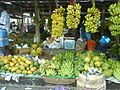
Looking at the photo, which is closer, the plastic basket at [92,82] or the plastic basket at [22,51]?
the plastic basket at [92,82]

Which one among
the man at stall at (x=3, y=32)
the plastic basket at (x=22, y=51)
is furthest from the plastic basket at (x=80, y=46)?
the man at stall at (x=3, y=32)

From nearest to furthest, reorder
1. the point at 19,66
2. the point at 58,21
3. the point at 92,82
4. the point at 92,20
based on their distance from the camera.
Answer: the point at 92,82 < the point at 19,66 < the point at 92,20 < the point at 58,21

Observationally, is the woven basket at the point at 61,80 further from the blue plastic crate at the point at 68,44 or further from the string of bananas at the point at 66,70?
the blue plastic crate at the point at 68,44

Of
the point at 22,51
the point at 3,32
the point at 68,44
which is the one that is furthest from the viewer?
the point at 68,44

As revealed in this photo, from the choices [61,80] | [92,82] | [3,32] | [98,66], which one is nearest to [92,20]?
[98,66]

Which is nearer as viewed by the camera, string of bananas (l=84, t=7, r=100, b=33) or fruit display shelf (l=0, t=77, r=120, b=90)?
fruit display shelf (l=0, t=77, r=120, b=90)

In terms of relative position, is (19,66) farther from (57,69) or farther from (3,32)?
(3,32)

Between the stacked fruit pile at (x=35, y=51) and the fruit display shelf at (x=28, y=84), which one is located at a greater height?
the stacked fruit pile at (x=35, y=51)

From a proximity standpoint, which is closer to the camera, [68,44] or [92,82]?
[92,82]

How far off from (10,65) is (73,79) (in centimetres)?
126

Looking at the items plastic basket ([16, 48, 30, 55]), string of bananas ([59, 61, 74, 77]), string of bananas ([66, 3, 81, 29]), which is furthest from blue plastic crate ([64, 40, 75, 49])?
string of bananas ([59, 61, 74, 77])

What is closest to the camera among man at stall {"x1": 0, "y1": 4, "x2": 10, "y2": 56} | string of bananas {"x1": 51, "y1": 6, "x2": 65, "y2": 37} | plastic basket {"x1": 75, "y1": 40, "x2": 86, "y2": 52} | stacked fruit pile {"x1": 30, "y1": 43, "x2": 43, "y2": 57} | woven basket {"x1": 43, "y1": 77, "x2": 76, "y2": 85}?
woven basket {"x1": 43, "y1": 77, "x2": 76, "y2": 85}

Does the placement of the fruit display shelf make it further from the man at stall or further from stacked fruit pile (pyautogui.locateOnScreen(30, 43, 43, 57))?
stacked fruit pile (pyautogui.locateOnScreen(30, 43, 43, 57))

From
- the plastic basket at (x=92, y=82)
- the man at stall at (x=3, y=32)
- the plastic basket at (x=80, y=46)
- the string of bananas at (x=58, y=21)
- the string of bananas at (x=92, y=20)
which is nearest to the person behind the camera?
the plastic basket at (x=92, y=82)
